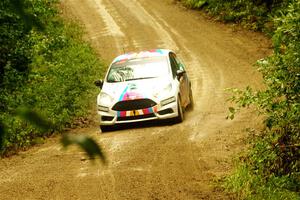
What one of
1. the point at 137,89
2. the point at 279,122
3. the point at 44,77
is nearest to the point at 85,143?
the point at 279,122

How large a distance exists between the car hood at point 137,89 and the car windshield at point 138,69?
0.66ft

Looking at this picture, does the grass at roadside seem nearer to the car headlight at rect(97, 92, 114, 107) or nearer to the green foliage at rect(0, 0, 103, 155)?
A: the green foliage at rect(0, 0, 103, 155)

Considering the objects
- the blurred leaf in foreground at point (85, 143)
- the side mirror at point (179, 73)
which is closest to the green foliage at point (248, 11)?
the side mirror at point (179, 73)

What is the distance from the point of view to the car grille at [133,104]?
1425 centimetres

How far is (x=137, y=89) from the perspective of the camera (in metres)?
14.4

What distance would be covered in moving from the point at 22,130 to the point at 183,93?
3.68 meters

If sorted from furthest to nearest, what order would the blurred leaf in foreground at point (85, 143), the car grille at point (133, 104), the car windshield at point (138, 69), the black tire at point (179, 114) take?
the car windshield at point (138, 69) < the black tire at point (179, 114) < the car grille at point (133, 104) < the blurred leaf in foreground at point (85, 143)

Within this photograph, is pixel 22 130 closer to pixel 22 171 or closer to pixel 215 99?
pixel 22 171

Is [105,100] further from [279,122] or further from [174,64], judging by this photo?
[279,122]

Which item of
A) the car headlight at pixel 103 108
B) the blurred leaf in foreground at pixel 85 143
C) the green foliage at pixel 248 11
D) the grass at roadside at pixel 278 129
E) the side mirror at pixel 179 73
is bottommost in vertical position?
the green foliage at pixel 248 11

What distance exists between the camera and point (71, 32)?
28578 millimetres

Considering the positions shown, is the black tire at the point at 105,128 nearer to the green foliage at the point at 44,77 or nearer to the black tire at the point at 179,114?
the green foliage at the point at 44,77

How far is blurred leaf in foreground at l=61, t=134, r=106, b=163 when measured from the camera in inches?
52.3

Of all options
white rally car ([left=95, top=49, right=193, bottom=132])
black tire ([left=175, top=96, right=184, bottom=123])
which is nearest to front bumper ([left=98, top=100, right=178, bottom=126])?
white rally car ([left=95, top=49, right=193, bottom=132])
